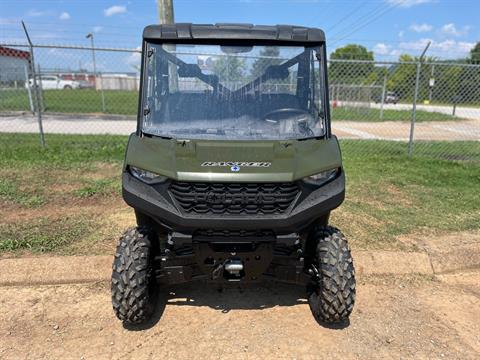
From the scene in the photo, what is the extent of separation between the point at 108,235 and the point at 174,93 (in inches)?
82.8

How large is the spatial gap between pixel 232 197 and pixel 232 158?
26 cm

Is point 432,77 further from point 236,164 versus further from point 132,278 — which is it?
point 132,278

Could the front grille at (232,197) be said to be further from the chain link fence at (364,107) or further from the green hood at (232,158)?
the chain link fence at (364,107)

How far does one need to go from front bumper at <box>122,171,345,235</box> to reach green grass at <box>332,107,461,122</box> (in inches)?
647

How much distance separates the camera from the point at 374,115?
20.6m

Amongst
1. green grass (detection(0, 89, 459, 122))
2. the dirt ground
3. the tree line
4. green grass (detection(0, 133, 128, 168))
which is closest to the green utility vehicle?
the dirt ground

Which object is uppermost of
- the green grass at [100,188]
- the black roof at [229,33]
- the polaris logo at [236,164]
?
the black roof at [229,33]

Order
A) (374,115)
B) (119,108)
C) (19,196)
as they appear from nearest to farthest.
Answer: (19,196), (119,108), (374,115)

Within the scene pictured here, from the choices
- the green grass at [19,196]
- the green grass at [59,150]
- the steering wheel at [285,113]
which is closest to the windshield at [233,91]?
the steering wheel at [285,113]

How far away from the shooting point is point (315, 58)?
10.9 ft

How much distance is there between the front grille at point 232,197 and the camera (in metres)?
2.76

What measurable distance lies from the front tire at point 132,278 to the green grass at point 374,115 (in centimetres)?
1663

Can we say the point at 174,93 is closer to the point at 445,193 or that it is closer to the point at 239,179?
the point at 239,179

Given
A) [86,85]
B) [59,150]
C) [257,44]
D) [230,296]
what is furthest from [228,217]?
[86,85]
